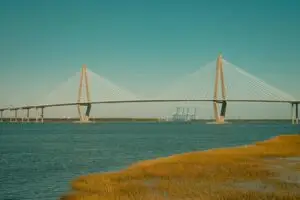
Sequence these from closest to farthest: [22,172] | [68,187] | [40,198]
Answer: [40,198] < [68,187] < [22,172]

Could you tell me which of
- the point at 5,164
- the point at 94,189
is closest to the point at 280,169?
the point at 94,189

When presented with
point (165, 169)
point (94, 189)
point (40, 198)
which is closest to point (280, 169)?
point (165, 169)

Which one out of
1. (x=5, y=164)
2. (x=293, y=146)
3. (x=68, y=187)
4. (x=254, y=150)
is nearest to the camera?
(x=68, y=187)

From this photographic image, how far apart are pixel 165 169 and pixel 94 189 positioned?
18.3 ft

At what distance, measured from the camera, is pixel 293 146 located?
1401 inches

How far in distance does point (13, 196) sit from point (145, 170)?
6.92 m

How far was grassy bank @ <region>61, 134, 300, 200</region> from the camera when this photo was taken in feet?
49.5

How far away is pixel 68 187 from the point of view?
1875 centimetres

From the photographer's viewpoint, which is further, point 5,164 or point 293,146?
point 293,146

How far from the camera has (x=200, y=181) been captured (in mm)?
17953

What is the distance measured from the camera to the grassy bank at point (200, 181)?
15.1m

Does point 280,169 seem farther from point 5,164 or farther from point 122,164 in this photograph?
point 5,164

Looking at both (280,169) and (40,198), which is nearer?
(40,198)

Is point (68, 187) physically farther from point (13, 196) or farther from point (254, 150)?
point (254, 150)
